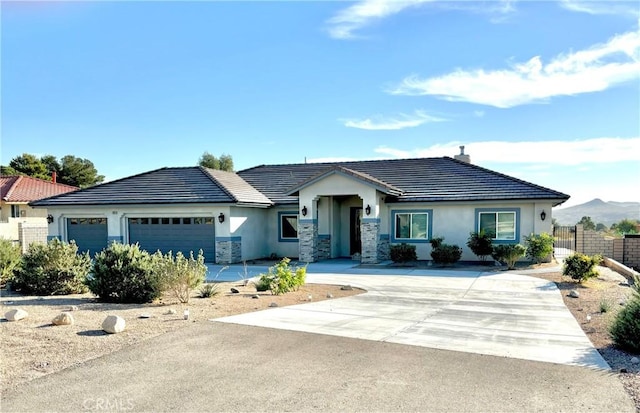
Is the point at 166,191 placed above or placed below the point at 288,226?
above

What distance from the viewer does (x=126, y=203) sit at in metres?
21.0

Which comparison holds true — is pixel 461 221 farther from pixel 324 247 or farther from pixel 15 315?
pixel 15 315

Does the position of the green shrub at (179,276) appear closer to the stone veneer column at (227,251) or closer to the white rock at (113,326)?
the white rock at (113,326)

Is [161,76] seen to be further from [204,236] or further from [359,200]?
[359,200]

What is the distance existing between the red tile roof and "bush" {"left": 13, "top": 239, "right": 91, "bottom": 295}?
26480mm

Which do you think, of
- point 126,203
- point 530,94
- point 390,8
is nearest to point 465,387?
point 390,8

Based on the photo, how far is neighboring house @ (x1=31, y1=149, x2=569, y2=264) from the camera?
63.9 feet

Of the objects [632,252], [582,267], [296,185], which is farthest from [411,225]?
[632,252]

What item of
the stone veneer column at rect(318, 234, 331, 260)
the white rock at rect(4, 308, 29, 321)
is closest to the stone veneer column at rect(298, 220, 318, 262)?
the stone veneer column at rect(318, 234, 331, 260)

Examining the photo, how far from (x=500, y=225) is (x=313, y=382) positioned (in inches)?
642

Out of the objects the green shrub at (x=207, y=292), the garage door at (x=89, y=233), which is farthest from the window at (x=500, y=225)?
the garage door at (x=89, y=233)

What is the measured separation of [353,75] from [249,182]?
10095 millimetres

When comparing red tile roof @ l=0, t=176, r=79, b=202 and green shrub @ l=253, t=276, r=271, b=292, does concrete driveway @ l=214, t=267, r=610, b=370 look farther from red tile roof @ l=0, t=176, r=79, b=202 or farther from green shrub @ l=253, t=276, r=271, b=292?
red tile roof @ l=0, t=176, r=79, b=202

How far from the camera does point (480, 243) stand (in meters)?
18.8
